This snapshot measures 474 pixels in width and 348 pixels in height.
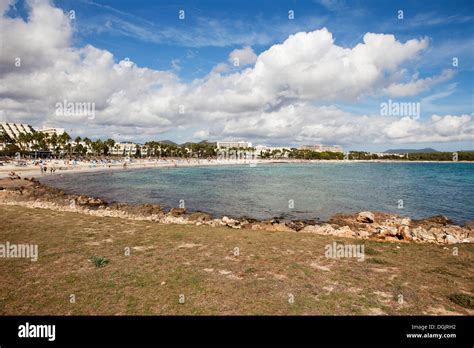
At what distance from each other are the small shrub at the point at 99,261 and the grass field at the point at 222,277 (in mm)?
35

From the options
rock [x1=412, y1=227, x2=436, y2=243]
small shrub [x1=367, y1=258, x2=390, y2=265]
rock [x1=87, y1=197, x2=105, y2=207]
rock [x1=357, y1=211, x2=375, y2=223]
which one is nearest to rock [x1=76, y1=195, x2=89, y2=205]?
rock [x1=87, y1=197, x2=105, y2=207]

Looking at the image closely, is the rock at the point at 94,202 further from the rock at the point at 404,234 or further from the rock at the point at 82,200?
the rock at the point at 404,234

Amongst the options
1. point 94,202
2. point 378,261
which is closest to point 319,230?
point 378,261

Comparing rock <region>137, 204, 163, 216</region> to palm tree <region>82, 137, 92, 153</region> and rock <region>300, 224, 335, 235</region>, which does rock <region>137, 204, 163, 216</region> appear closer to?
rock <region>300, 224, 335, 235</region>

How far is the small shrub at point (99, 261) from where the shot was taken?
34.3 feet

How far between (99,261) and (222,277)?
4.91 metres

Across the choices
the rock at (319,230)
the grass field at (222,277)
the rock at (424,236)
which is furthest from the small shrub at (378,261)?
the rock at (424,236)

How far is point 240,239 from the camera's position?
1500 centimetres

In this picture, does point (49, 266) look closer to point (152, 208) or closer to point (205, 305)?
point (205, 305)
